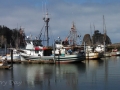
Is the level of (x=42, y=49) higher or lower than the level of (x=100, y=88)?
higher

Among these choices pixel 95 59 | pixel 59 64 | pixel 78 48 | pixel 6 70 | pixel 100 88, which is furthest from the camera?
pixel 78 48

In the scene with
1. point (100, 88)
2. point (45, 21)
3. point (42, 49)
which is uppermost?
Result: point (45, 21)

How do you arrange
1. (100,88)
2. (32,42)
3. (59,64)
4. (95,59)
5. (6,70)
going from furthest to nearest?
(95,59) < (32,42) < (59,64) < (6,70) < (100,88)

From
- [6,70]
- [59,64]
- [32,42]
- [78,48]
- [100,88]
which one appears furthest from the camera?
[78,48]

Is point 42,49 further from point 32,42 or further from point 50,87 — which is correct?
point 50,87

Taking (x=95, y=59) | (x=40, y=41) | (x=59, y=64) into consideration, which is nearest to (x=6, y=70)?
(x=59, y=64)

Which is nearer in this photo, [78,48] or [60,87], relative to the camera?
[60,87]

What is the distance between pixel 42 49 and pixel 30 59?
3191 mm

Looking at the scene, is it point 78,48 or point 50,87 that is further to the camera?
point 78,48

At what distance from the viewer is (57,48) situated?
216 ft

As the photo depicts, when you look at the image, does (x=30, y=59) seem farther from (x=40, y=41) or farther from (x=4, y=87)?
(x=4, y=87)

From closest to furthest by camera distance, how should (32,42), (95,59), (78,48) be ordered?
(32,42) → (95,59) → (78,48)

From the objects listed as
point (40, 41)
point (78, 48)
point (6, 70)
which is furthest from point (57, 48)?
point (6, 70)

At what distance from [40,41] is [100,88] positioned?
36812 mm
